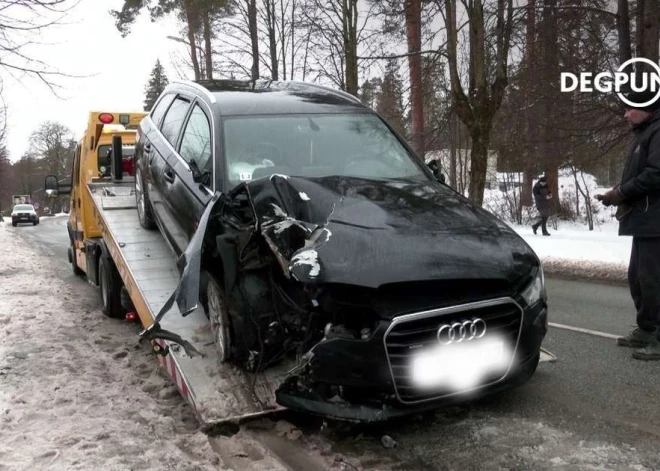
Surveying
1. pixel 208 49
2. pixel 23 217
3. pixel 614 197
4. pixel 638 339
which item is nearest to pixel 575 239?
pixel 638 339

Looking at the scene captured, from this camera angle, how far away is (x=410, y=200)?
406cm

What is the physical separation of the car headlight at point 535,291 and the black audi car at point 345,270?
0.01 meters

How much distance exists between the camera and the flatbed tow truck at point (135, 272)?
3.93 metres

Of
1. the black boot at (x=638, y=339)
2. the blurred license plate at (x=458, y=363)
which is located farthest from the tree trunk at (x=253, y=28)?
the blurred license plate at (x=458, y=363)

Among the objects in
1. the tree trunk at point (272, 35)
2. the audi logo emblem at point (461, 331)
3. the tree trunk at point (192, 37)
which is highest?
the tree trunk at point (192, 37)

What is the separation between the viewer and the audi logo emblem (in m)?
3.37

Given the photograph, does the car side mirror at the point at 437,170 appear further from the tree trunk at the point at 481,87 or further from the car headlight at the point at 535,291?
the tree trunk at the point at 481,87

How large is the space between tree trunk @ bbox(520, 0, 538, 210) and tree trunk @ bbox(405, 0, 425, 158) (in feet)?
9.71

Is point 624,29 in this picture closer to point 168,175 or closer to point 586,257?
point 586,257

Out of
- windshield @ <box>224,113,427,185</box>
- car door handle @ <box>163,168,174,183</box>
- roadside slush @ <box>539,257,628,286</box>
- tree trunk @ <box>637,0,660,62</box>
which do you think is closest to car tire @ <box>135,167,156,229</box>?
car door handle @ <box>163,168,174,183</box>

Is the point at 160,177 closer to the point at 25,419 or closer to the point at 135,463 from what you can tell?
the point at 25,419

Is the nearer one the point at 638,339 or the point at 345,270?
the point at 345,270

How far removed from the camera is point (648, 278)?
4871mm

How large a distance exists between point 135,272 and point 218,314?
1870 millimetres
